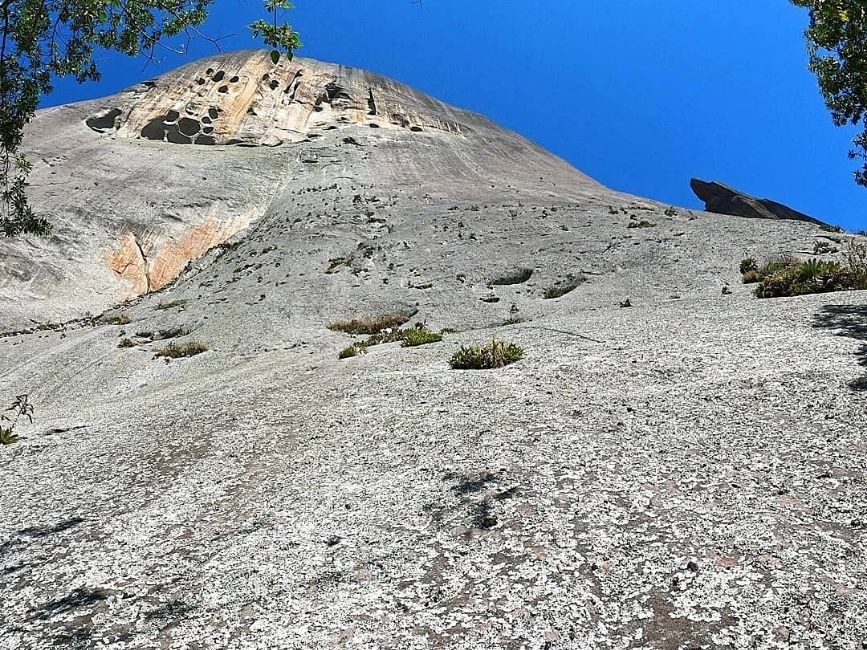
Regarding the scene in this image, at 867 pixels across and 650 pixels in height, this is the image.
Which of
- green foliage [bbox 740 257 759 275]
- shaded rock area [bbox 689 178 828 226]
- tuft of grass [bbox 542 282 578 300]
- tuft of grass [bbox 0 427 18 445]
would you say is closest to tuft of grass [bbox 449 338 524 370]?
tuft of grass [bbox 0 427 18 445]

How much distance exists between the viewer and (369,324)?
18.1 metres

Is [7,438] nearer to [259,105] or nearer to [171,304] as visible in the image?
[171,304]

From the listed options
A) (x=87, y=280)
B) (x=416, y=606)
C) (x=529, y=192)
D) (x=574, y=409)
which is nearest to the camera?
(x=416, y=606)

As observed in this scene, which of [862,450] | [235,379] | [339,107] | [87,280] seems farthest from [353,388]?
[339,107]

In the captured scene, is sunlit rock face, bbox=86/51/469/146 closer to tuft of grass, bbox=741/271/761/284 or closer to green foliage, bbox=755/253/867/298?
tuft of grass, bbox=741/271/761/284

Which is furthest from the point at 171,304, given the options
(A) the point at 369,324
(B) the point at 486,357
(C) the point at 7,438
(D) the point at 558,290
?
(B) the point at 486,357

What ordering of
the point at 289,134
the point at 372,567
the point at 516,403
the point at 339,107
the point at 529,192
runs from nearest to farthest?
the point at 372,567, the point at 516,403, the point at 529,192, the point at 289,134, the point at 339,107

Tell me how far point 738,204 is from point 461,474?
65.4m

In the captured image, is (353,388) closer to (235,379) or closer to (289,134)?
(235,379)

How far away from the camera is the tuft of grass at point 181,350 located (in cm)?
1655

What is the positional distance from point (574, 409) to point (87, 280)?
108ft

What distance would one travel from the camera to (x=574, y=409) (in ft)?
23.8

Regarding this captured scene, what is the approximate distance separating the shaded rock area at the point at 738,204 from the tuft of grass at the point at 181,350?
178 feet

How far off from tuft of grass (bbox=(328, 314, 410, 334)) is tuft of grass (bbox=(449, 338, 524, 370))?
7656mm
